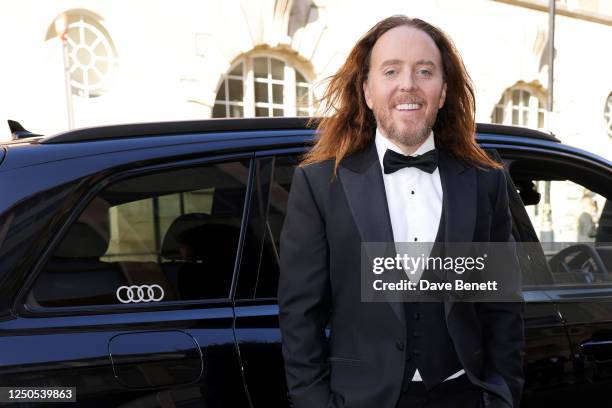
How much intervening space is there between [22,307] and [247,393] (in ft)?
2.13

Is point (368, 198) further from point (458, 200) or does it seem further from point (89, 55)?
point (89, 55)

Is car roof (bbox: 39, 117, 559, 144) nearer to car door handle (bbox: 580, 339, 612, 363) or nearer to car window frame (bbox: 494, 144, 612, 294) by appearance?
car window frame (bbox: 494, 144, 612, 294)

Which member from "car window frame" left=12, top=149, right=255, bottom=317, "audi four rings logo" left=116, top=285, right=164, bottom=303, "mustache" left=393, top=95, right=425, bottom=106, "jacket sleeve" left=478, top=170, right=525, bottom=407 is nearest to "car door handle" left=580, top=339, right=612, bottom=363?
"jacket sleeve" left=478, top=170, right=525, bottom=407

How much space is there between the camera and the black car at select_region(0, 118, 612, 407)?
1.44m

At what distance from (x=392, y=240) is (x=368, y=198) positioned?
5.0 inches

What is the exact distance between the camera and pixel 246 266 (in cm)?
169

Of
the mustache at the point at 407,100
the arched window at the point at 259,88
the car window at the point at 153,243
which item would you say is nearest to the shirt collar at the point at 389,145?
the mustache at the point at 407,100

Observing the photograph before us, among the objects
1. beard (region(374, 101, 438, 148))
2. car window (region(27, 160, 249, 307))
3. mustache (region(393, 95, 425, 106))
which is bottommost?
car window (region(27, 160, 249, 307))

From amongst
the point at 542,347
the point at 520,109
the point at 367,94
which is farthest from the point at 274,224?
the point at 520,109

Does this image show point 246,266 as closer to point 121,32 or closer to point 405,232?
point 405,232

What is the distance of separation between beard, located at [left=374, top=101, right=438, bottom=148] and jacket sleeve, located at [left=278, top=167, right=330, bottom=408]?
0.28 meters

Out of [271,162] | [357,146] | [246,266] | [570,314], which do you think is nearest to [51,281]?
[246,266]

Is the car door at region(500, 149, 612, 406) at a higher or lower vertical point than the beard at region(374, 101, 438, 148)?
lower

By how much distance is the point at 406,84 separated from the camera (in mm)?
1467
